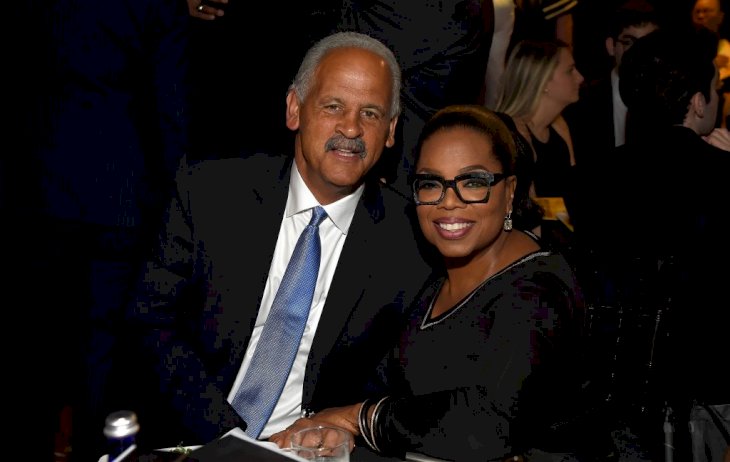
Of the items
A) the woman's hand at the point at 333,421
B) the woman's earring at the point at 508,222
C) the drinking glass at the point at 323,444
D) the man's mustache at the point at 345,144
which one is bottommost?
the woman's hand at the point at 333,421

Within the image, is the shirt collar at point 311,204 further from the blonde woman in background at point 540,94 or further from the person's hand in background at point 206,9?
the blonde woman in background at point 540,94

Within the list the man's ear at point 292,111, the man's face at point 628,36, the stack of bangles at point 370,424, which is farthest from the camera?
the man's face at point 628,36

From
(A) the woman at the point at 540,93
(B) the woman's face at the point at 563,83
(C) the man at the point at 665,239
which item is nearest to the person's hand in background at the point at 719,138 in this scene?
(C) the man at the point at 665,239

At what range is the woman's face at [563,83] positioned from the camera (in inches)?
171

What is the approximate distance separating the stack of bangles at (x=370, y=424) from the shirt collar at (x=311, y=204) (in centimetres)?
66

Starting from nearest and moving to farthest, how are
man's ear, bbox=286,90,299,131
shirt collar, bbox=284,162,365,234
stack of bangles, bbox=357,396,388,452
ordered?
stack of bangles, bbox=357,396,388,452 → shirt collar, bbox=284,162,365,234 → man's ear, bbox=286,90,299,131

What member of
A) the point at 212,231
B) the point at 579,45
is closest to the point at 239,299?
the point at 212,231

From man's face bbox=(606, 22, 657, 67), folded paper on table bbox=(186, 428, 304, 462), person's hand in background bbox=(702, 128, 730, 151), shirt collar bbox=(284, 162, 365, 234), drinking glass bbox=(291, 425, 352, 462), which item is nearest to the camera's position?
folded paper on table bbox=(186, 428, 304, 462)

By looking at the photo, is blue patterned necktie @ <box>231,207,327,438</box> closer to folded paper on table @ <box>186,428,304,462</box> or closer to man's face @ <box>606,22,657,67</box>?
folded paper on table @ <box>186,428,304,462</box>

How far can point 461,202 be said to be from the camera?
1.96 metres

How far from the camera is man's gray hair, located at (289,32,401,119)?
2.29 m

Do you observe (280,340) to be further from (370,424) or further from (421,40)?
(421,40)

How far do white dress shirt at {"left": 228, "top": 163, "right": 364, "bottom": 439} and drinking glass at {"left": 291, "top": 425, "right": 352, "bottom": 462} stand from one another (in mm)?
628

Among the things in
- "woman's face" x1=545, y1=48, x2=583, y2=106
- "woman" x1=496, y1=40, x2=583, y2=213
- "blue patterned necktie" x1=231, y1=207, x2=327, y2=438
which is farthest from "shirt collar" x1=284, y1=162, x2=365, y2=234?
"woman's face" x1=545, y1=48, x2=583, y2=106
